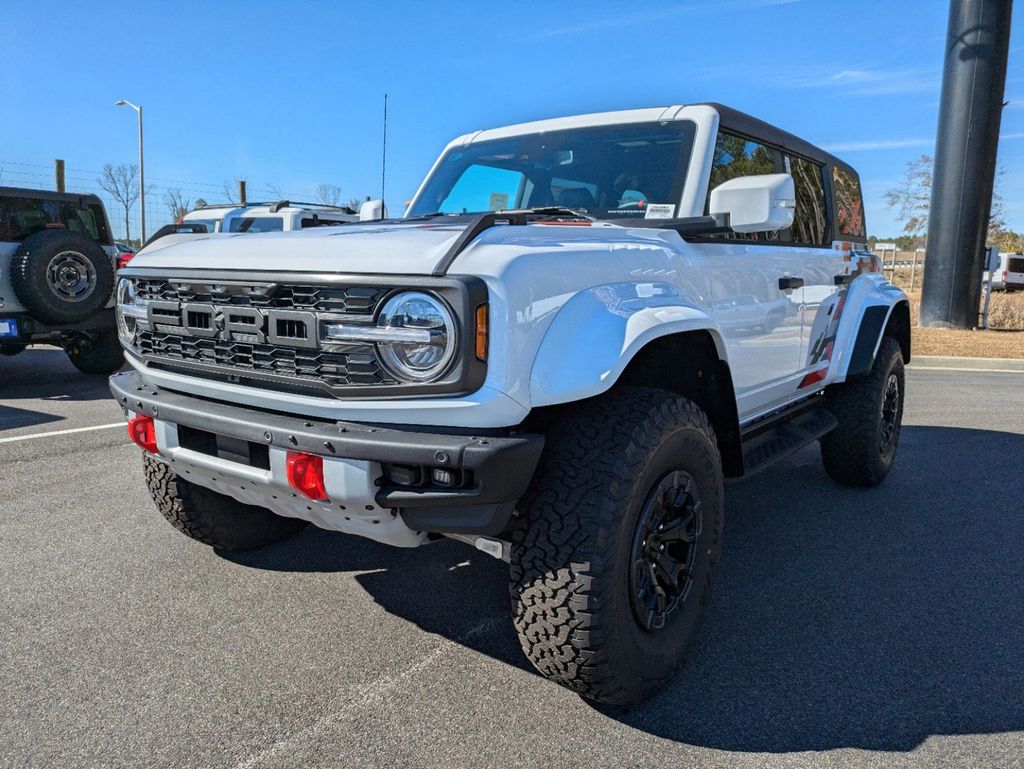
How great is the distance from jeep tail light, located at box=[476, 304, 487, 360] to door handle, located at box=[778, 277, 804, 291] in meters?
1.89

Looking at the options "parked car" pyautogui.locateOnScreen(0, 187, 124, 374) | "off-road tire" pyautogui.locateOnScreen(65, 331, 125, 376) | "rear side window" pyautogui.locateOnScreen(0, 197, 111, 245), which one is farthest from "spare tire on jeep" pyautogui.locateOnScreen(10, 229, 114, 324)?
"off-road tire" pyautogui.locateOnScreen(65, 331, 125, 376)

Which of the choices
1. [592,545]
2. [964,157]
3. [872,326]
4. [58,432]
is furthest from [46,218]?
[964,157]

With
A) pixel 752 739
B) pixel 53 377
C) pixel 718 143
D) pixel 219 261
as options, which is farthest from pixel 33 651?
pixel 53 377

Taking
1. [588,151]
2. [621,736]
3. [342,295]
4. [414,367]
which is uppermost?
[588,151]

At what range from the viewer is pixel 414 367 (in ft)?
6.85

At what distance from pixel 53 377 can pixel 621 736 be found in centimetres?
840

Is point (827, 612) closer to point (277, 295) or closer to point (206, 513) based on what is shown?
point (277, 295)

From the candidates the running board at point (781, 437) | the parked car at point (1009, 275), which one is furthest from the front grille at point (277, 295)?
the parked car at point (1009, 275)

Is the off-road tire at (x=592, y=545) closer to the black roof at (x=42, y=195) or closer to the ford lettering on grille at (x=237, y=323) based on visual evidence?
the ford lettering on grille at (x=237, y=323)

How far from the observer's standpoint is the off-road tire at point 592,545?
2.16 meters

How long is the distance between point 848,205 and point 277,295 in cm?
385

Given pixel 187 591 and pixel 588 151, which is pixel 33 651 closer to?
pixel 187 591

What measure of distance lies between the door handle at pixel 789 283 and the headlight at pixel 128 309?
2521mm

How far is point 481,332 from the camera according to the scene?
6.62ft
